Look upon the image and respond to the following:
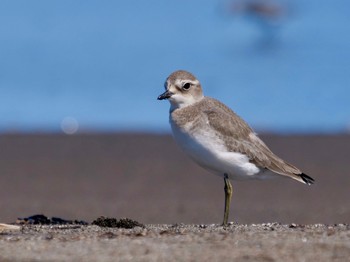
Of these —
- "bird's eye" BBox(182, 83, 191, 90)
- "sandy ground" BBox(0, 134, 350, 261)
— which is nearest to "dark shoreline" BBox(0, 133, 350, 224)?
"sandy ground" BBox(0, 134, 350, 261)

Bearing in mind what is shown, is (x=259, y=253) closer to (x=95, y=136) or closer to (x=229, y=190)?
(x=229, y=190)

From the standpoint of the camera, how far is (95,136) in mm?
16844

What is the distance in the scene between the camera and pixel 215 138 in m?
8.64

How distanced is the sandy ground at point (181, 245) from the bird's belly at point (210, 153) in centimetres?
85

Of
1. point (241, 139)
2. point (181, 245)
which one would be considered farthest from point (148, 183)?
point (181, 245)

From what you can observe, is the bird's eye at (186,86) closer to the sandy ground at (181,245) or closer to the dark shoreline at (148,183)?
the sandy ground at (181,245)

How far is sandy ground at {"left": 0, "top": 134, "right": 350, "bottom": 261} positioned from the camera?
266 inches

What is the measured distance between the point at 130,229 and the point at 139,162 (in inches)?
265

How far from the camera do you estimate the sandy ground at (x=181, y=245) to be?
653 cm

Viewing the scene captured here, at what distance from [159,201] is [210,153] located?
4.05m

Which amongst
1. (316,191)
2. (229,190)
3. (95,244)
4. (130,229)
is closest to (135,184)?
(316,191)

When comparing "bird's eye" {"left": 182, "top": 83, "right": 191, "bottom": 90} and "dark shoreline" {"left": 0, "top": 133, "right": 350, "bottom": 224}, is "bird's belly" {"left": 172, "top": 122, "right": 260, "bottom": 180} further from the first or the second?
"dark shoreline" {"left": 0, "top": 133, "right": 350, "bottom": 224}

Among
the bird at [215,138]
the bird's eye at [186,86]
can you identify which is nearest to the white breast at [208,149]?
the bird at [215,138]

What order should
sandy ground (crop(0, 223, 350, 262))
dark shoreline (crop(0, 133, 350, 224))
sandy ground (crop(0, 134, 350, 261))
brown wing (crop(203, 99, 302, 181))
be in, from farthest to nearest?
1. dark shoreline (crop(0, 133, 350, 224))
2. brown wing (crop(203, 99, 302, 181))
3. sandy ground (crop(0, 134, 350, 261))
4. sandy ground (crop(0, 223, 350, 262))
